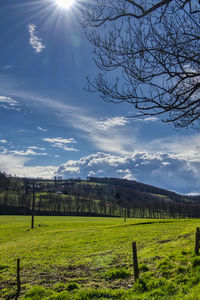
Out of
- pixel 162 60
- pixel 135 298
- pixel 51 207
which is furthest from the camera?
pixel 51 207

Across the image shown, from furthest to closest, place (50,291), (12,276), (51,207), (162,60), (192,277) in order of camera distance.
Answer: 1. (51,207)
2. (12,276)
3. (50,291)
4. (192,277)
5. (162,60)

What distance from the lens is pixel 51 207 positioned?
586 feet

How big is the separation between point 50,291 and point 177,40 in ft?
36.1

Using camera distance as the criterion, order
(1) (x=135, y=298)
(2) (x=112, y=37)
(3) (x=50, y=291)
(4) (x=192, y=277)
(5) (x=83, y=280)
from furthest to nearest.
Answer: (5) (x=83, y=280) < (3) (x=50, y=291) < (4) (x=192, y=277) < (1) (x=135, y=298) < (2) (x=112, y=37)

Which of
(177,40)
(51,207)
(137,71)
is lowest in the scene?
(51,207)

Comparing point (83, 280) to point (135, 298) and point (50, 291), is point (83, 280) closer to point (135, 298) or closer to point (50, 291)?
point (50, 291)

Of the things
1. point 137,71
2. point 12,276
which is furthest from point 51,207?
point 137,71

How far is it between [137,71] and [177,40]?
130cm

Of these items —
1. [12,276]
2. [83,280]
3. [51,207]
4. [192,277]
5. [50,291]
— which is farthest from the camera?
[51,207]

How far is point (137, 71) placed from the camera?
6133 mm

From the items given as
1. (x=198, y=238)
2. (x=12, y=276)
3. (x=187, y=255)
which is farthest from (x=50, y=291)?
(x=198, y=238)

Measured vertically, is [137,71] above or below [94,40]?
below

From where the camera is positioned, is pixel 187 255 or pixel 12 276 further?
pixel 12 276

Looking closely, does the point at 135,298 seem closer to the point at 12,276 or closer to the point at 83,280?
the point at 83,280
